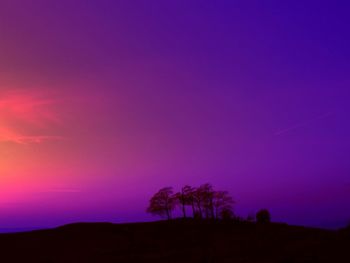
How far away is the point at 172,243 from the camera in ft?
174

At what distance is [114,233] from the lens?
59062 millimetres

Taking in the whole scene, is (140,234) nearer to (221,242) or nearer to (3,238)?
(221,242)

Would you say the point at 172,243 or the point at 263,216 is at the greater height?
the point at 263,216

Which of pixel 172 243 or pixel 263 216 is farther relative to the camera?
pixel 263 216

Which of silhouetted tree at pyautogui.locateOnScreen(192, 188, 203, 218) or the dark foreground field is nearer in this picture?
the dark foreground field

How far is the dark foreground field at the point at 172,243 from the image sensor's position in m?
37.6

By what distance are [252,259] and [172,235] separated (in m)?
23.0

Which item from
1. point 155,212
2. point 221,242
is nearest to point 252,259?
point 221,242

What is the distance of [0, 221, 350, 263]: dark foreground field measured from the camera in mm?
37625

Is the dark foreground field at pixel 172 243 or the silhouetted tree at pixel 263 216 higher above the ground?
the silhouetted tree at pixel 263 216

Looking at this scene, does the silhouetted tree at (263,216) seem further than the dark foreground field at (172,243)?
Yes

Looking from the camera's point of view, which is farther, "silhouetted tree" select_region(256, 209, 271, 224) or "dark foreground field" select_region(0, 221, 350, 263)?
"silhouetted tree" select_region(256, 209, 271, 224)

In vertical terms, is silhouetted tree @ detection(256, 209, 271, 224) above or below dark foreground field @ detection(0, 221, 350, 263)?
above

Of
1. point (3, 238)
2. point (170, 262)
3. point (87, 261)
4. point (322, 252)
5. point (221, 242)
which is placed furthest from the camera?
point (3, 238)
